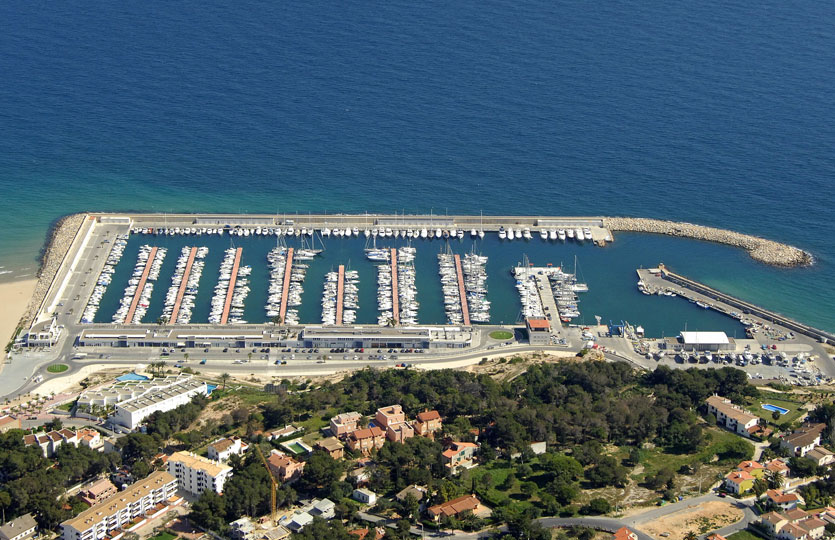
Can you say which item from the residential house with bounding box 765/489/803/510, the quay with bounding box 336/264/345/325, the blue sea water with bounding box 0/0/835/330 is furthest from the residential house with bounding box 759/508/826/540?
the quay with bounding box 336/264/345/325

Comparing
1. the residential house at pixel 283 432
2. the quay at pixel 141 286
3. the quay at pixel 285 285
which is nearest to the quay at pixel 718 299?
the quay at pixel 285 285

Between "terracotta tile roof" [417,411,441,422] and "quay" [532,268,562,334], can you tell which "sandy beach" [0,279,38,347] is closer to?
"terracotta tile roof" [417,411,441,422]

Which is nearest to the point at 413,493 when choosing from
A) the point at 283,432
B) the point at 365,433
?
the point at 365,433

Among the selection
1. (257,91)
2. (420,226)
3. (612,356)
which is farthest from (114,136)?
(612,356)

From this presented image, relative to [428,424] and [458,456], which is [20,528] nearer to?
[428,424]

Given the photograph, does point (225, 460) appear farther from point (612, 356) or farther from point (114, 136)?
point (114, 136)

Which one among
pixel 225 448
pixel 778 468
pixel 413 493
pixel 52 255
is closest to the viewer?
pixel 413 493
